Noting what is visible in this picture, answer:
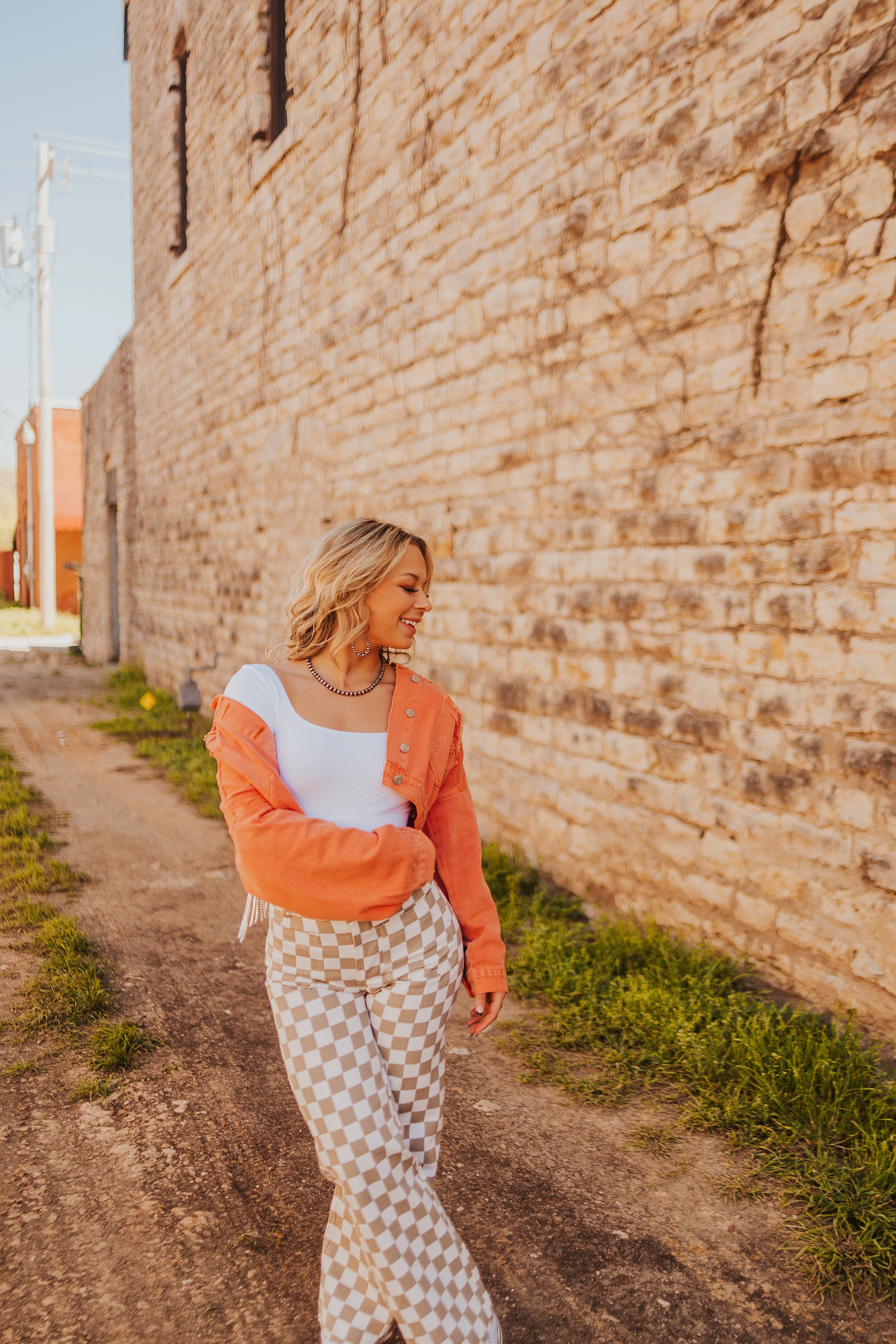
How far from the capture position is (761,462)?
3197mm

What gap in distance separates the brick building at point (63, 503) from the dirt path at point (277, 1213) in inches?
886

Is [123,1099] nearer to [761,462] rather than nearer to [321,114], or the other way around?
[761,462]

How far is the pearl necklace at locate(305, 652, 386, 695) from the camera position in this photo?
6.06ft

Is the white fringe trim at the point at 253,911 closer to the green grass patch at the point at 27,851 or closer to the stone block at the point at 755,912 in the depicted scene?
the stone block at the point at 755,912

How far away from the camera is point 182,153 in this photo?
10.2 metres

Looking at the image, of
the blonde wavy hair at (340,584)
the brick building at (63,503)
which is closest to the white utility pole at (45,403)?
the brick building at (63,503)

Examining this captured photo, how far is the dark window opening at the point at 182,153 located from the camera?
9.99 meters

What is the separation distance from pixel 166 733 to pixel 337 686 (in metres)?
7.72

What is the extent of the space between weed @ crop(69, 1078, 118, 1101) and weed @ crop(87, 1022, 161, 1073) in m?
0.07

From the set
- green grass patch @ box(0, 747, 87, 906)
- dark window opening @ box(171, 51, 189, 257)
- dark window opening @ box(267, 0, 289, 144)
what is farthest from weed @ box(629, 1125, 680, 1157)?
dark window opening @ box(171, 51, 189, 257)

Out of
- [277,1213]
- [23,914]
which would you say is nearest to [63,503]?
[23,914]

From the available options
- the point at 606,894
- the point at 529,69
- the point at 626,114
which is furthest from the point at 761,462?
the point at 529,69

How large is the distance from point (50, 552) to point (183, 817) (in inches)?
652

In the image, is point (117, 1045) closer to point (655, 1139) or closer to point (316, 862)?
point (655, 1139)
